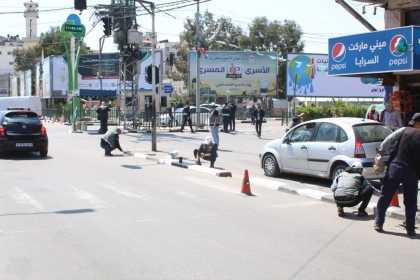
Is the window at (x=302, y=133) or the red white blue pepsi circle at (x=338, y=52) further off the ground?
the red white blue pepsi circle at (x=338, y=52)

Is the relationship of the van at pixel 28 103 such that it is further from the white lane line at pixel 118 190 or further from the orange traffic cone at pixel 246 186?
the orange traffic cone at pixel 246 186

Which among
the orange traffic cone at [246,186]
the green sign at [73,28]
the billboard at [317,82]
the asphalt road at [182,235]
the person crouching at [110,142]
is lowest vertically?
the asphalt road at [182,235]

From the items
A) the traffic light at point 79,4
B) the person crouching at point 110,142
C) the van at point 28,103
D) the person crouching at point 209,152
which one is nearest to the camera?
the person crouching at point 209,152

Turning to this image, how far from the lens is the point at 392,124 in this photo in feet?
44.8

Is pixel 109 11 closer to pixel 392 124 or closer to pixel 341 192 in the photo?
pixel 392 124

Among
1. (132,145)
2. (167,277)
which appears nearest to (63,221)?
(167,277)

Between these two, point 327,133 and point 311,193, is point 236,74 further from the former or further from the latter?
point 311,193

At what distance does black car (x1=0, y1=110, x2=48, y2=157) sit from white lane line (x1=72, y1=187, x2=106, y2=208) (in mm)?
6444

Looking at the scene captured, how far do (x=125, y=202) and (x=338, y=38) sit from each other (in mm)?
9509

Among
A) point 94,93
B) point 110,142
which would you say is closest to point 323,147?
point 110,142

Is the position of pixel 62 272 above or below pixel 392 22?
below

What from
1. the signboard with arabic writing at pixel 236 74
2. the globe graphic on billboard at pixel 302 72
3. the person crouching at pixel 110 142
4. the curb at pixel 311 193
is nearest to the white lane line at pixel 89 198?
the curb at pixel 311 193

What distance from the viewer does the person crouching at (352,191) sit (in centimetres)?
842

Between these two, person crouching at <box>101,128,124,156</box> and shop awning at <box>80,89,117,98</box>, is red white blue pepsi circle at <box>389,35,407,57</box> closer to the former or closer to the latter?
person crouching at <box>101,128,124,156</box>
